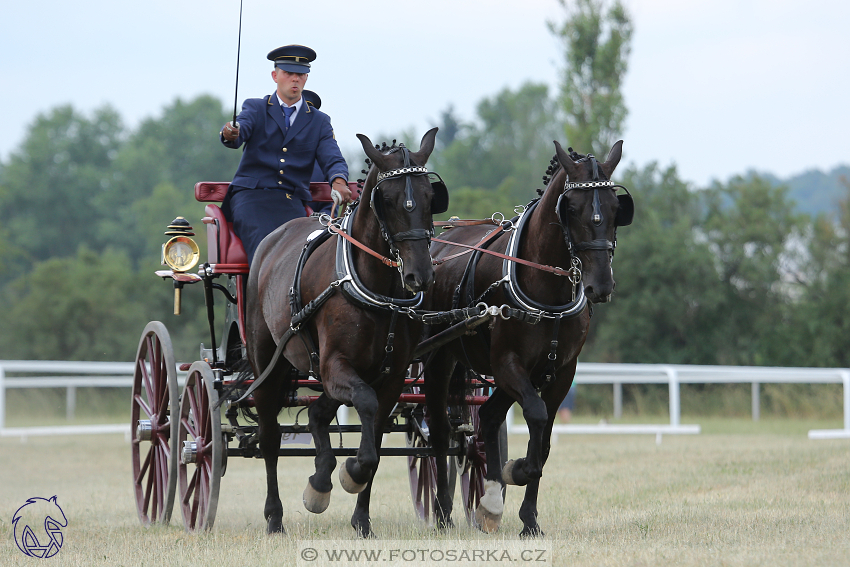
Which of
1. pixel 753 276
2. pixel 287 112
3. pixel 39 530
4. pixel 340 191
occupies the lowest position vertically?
pixel 39 530

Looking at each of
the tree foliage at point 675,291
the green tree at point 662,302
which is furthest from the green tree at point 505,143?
the green tree at point 662,302

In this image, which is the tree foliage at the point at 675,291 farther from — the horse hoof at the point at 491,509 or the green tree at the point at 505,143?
the horse hoof at the point at 491,509

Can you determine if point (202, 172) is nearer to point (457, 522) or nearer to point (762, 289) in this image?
point (762, 289)

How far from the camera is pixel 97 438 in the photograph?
1662 cm

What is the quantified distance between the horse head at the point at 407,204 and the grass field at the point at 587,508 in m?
1.45

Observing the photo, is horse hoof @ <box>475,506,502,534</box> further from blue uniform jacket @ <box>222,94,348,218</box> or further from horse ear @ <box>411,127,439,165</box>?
blue uniform jacket @ <box>222,94,348,218</box>

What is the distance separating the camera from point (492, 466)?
630cm

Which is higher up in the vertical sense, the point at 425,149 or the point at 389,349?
the point at 425,149

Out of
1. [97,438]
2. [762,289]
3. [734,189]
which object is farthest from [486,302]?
[734,189]

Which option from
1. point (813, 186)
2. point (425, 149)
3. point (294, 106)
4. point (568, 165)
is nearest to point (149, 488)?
point (294, 106)

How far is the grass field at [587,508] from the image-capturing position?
5.25 meters

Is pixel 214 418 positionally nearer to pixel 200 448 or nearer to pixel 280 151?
pixel 200 448

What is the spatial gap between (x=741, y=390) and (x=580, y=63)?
8.42 metres

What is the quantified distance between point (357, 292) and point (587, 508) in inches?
110
